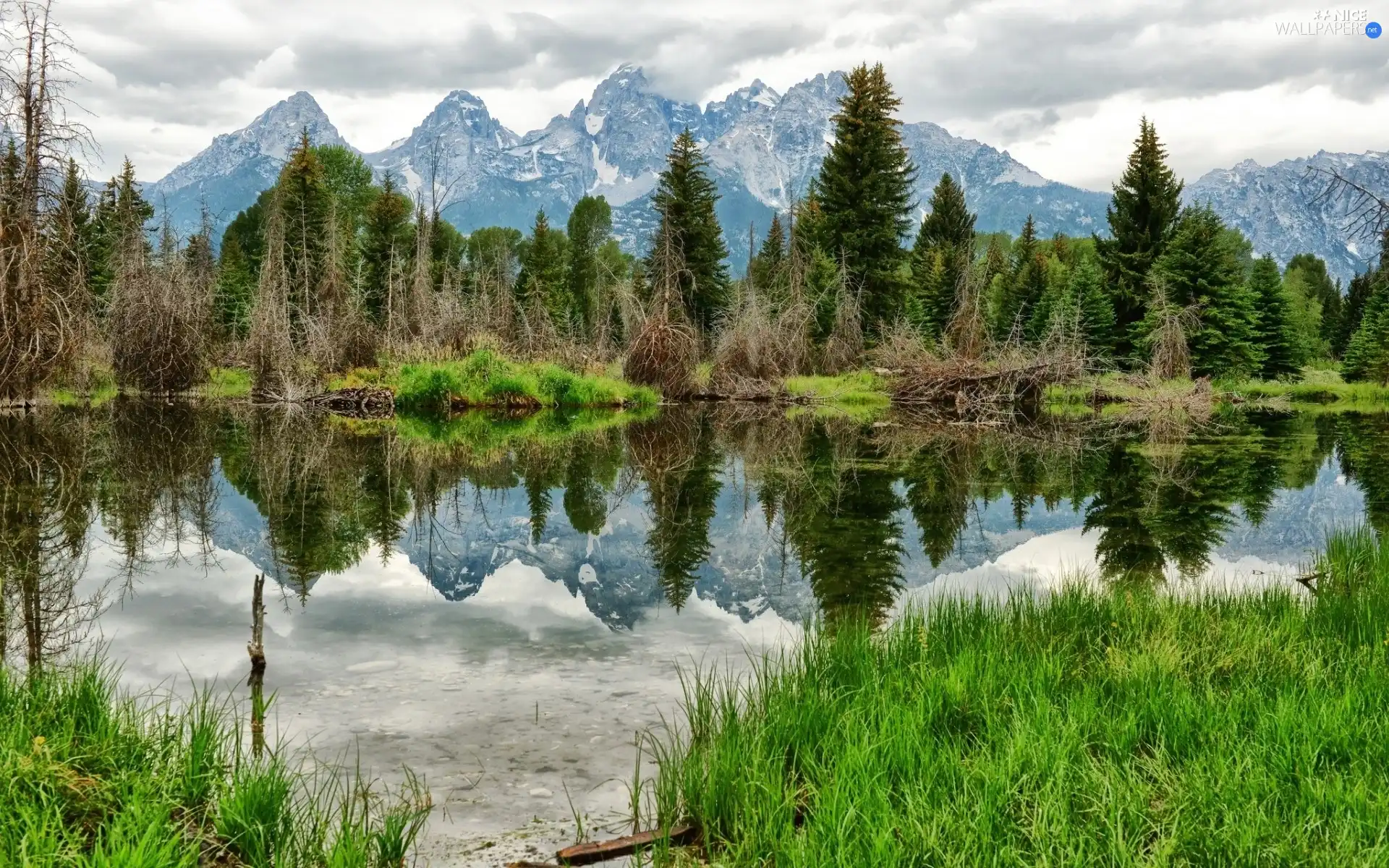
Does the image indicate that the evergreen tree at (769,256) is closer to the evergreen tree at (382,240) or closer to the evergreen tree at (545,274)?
the evergreen tree at (545,274)

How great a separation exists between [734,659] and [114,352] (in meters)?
32.7

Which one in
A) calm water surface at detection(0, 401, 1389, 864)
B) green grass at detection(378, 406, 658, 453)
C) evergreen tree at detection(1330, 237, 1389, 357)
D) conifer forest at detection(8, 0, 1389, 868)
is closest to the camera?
conifer forest at detection(8, 0, 1389, 868)

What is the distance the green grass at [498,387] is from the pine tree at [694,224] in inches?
471

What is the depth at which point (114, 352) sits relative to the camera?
32375mm

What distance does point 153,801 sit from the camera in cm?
375

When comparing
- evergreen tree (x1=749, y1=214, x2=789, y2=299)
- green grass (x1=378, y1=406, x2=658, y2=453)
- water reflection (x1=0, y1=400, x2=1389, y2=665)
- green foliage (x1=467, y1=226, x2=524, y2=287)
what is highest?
green foliage (x1=467, y1=226, x2=524, y2=287)

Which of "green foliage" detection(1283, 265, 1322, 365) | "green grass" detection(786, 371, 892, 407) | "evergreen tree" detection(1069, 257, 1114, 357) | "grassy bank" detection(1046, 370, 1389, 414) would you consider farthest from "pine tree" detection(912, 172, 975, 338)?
"green foliage" detection(1283, 265, 1322, 365)

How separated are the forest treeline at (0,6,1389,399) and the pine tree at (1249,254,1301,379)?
13 centimetres

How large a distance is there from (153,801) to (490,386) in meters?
28.3

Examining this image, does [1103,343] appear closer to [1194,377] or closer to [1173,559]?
[1194,377]

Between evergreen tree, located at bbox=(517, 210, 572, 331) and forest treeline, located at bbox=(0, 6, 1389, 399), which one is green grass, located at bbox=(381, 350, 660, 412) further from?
evergreen tree, located at bbox=(517, 210, 572, 331)

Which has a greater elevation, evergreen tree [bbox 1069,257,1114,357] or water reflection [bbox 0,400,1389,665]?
evergreen tree [bbox 1069,257,1114,357]

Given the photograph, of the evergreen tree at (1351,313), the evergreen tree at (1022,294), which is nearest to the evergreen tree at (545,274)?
the evergreen tree at (1022,294)

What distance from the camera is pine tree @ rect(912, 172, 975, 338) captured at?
51.0 m
